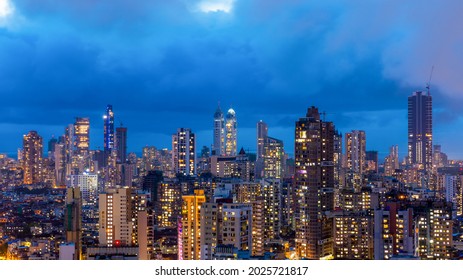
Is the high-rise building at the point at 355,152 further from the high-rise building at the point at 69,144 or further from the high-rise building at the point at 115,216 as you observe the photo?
the high-rise building at the point at 69,144

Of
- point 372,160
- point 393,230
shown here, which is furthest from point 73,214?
point 372,160

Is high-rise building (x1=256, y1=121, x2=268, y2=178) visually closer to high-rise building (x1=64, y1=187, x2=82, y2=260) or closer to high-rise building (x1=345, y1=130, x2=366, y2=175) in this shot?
high-rise building (x1=345, y1=130, x2=366, y2=175)

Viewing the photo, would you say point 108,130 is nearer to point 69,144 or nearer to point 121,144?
point 121,144

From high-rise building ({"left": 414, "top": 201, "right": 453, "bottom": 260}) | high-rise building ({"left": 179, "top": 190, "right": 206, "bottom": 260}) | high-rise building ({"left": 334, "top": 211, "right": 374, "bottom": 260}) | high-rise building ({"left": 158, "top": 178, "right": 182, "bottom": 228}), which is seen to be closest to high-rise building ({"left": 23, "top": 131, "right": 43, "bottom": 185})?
high-rise building ({"left": 158, "top": 178, "right": 182, "bottom": 228})

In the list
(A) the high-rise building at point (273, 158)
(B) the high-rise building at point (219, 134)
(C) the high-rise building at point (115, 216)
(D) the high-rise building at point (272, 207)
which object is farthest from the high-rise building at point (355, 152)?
(C) the high-rise building at point (115, 216)
